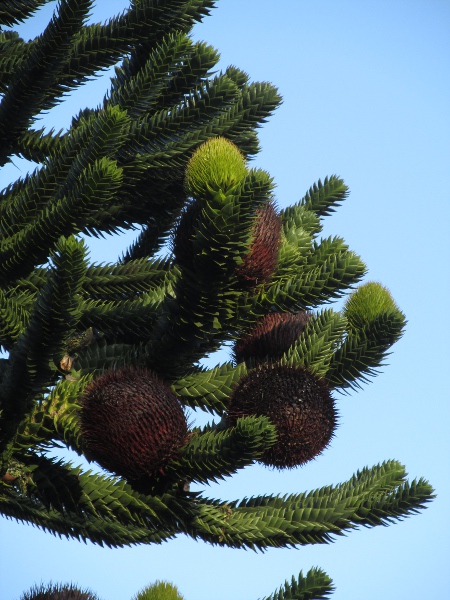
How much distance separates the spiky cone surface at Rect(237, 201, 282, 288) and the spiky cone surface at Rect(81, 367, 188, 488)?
52 cm

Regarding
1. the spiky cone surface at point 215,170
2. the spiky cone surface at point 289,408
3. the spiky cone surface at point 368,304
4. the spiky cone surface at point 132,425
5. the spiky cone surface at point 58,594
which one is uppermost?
the spiky cone surface at point 368,304

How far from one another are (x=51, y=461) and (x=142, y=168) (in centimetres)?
174

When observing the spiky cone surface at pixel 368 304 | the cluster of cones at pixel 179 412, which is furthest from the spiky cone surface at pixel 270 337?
the spiky cone surface at pixel 368 304

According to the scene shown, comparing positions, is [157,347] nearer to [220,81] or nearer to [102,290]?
[102,290]

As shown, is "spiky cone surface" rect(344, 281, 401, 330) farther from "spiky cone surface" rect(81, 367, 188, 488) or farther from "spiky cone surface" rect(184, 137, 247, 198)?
"spiky cone surface" rect(81, 367, 188, 488)

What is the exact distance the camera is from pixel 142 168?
424 centimetres

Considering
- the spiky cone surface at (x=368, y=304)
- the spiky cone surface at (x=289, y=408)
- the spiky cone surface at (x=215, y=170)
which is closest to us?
the spiky cone surface at (x=215, y=170)

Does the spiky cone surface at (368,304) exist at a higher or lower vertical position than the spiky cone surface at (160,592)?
higher

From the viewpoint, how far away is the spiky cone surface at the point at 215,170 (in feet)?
8.54

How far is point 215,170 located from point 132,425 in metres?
0.82

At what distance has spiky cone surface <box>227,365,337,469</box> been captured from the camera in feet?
9.25

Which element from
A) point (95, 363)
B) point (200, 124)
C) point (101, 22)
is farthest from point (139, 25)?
point (95, 363)

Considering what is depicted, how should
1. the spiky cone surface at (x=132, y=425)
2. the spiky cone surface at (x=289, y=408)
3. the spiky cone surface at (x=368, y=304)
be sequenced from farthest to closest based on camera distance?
1. the spiky cone surface at (x=368, y=304)
2. the spiky cone surface at (x=289, y=408)
3. the spiky cone surface at (x=132, y=425)

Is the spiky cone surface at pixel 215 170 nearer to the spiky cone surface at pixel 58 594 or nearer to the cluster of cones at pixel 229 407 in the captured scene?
the cluster of cones at pixel 229 407
